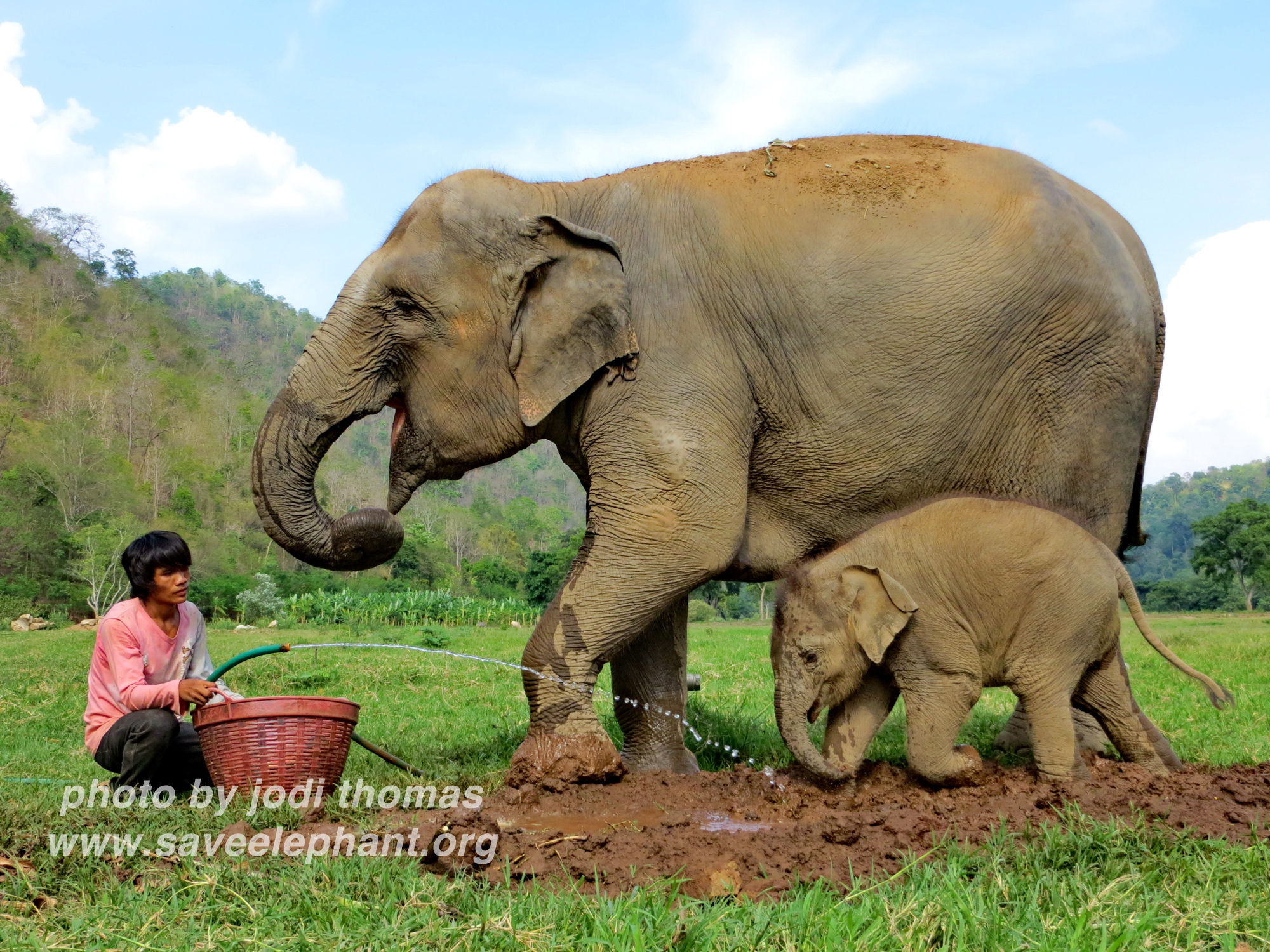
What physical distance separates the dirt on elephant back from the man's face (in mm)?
1753

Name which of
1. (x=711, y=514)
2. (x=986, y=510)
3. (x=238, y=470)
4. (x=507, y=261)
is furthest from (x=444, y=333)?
(x=238, y=470)

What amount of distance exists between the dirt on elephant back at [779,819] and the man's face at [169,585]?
175cm

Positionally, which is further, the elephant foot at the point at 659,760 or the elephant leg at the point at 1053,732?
the elephant foot at the point at 659,760

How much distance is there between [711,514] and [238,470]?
67.1m

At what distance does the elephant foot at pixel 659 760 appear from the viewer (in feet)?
20.0

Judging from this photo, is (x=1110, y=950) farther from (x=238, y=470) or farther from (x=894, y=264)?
(x=238, y=470)

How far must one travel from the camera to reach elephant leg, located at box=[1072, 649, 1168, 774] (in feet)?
17.3

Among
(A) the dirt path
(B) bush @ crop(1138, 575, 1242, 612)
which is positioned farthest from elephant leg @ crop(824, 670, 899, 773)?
(B) bush @ crop(1138, 575, 1242, 612)

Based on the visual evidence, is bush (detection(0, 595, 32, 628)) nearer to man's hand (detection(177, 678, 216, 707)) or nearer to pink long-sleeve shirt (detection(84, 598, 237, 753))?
pink long-sleeve shirt (detection(84, 598, 237, 753))

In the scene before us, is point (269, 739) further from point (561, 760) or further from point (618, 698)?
point (618, 698)

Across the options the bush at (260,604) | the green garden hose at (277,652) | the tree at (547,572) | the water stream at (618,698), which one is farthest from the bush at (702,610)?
the green garden hose at (277,652)

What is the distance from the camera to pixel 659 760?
20.0 ft

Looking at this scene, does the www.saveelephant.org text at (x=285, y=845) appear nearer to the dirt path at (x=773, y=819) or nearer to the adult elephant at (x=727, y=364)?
the dirt path at (x=773, y=819)

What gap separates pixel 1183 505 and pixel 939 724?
123m
